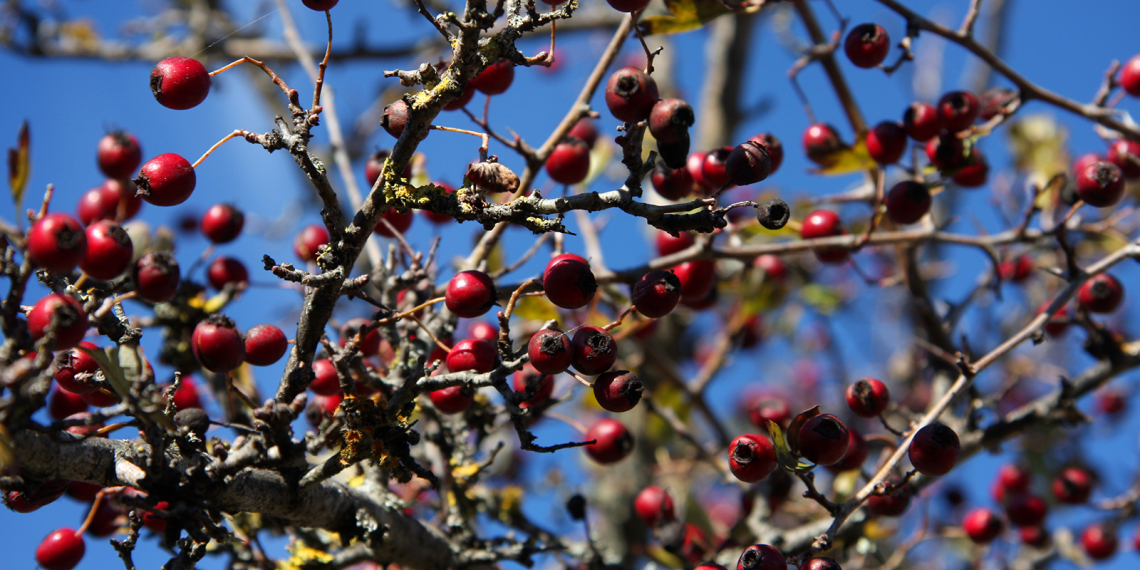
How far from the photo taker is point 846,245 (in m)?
2.77

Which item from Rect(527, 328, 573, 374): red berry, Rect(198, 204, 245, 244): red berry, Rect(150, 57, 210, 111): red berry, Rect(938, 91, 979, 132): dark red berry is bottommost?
Rect(527, 328, 573, 374): red berry

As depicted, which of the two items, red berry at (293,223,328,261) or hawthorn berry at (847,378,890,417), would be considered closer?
hawthorn berry at (847,378,890,417)

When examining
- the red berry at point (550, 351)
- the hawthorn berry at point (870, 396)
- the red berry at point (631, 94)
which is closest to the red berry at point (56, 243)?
the red berry at point (550, 351)

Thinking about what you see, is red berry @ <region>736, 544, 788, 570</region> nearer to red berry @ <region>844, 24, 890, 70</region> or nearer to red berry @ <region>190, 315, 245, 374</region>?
red berry @ <region>190, 315, 245, 374</region>

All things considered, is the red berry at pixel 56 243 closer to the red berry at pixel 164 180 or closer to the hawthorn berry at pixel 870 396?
the red berry at pixel 164 180

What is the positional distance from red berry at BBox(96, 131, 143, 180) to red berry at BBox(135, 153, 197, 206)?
978 millimetres

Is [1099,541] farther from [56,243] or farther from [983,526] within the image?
[56,243]

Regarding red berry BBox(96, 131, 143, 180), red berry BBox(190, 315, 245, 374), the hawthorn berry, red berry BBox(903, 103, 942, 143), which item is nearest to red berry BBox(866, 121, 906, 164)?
red berry BBox(903, 103, 942, 143)

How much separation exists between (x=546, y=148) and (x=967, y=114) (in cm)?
144

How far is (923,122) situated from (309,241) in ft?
7.47

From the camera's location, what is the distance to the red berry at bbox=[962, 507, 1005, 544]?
3.18 meters


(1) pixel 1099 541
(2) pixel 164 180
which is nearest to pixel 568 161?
(2) pixel 164 180

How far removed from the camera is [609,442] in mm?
2750

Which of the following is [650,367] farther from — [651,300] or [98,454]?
[98,454]
